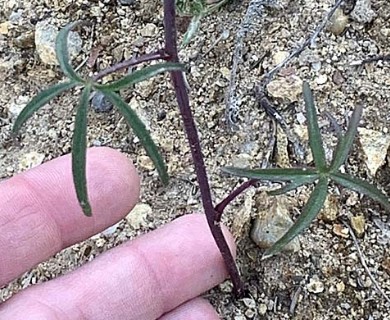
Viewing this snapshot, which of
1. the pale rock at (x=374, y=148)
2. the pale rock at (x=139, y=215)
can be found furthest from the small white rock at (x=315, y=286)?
the pale rock at (x=139, y=215)

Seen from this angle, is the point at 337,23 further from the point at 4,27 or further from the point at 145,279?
the point at 4,27

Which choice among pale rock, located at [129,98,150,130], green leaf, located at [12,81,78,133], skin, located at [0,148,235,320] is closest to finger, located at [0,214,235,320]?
skin, located at [0,148,235,320]

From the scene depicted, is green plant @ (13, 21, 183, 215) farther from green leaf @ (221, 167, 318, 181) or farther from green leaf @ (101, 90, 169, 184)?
green leaf @ (221, 167, 318, 181)

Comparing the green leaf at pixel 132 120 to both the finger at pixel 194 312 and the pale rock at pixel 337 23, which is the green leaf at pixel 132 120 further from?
the pale rock at pixel 337 23

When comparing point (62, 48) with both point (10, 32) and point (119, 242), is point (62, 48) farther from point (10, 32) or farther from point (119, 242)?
point (10, 32)

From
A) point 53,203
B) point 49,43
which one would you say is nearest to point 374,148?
point 53,203
